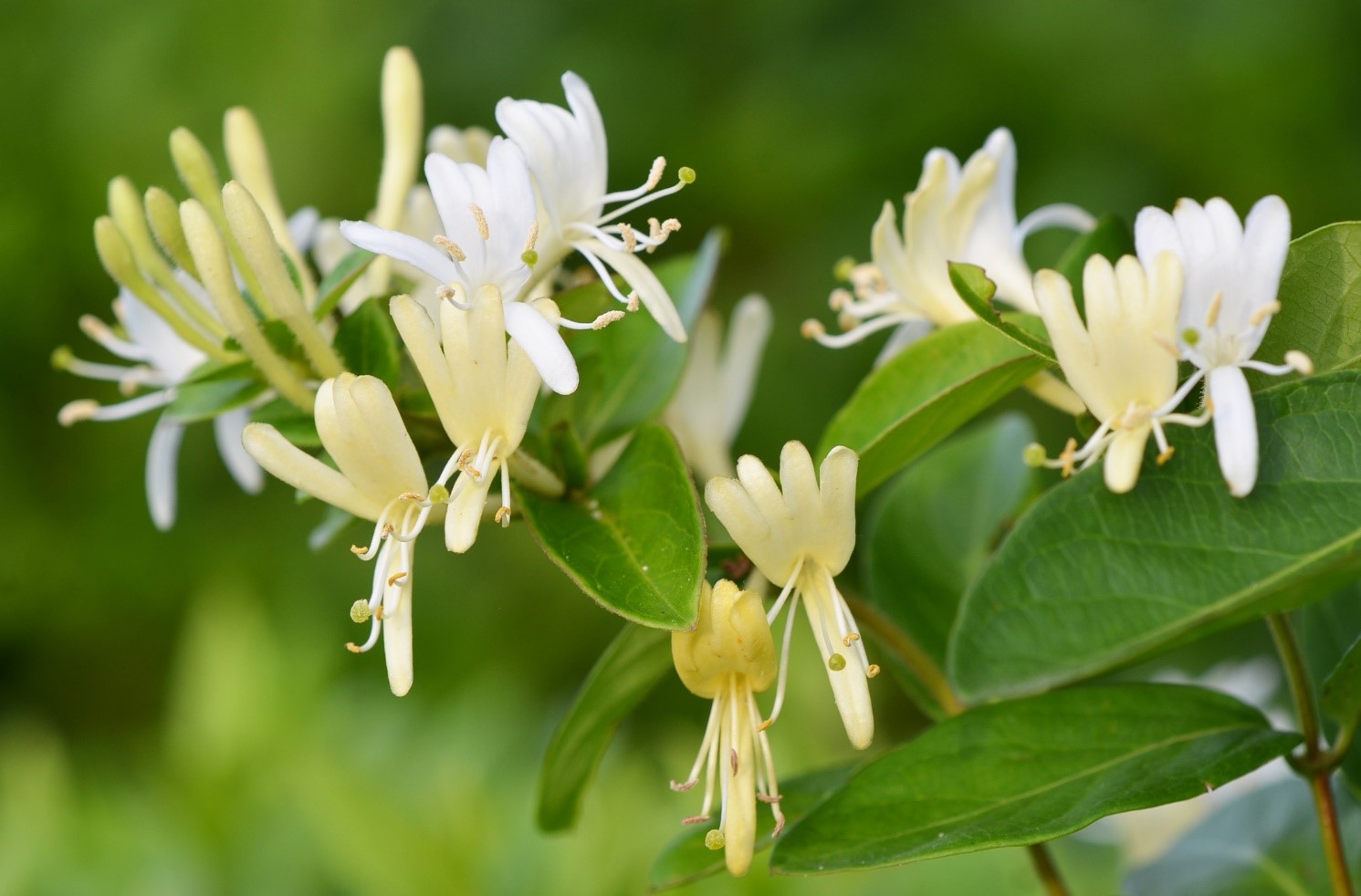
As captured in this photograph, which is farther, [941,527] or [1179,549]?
[941,527]

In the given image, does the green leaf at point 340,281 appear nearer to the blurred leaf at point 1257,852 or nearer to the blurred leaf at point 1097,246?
the blurred leaf at point 1097,246

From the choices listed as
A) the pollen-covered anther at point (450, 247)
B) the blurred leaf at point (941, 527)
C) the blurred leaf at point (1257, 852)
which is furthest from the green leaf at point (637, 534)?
the blurred leaf at point (1257, 852)

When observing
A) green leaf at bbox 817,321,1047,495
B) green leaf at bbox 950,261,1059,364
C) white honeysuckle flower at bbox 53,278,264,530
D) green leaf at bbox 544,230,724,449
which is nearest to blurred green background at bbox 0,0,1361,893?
white honeysuckle flower at bbox 53,278,264,530

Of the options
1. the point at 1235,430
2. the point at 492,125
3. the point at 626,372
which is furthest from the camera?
the point at 492,125

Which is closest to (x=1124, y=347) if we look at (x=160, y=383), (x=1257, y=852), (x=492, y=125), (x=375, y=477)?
(x=375, y=477)

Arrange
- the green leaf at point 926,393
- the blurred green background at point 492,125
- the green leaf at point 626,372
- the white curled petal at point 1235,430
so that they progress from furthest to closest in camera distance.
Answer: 1. the blurred green background at point 492,125
2. the green leaf at point 626,372
3. the green leaf at point 926,393
4. the white curled petal at point 1235,430

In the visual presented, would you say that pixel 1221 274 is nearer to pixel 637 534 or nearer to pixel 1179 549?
pixel 1179 549

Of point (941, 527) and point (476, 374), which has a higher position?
point (476, 374)
